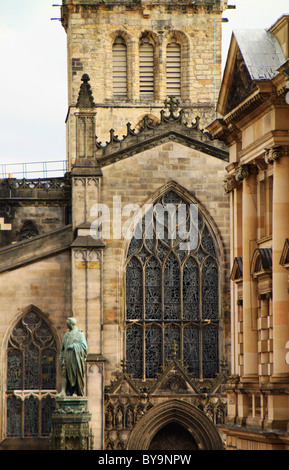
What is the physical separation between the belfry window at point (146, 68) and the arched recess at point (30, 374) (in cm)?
1583

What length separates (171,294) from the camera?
41.0 metres

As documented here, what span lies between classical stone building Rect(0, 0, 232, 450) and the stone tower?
10950 mm

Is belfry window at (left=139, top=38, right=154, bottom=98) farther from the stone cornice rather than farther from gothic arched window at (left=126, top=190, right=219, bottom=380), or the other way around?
the stone cornice

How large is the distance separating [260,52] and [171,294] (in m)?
14.9

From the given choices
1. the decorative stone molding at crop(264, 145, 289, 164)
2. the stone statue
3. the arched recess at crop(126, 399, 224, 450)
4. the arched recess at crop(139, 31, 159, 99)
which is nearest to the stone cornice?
the arched recess at crop(126, 399, 224, 450)

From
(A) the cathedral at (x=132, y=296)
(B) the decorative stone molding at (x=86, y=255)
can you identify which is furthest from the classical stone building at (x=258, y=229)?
(B) the decorative stone molding at (x=86, y=255)

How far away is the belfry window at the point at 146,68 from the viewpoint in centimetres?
5347

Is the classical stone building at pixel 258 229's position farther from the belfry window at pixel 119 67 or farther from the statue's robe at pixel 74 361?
the belfry window at pixel 119 67

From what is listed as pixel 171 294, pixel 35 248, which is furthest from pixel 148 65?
pixel 171 294

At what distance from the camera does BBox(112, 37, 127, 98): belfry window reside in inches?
2090

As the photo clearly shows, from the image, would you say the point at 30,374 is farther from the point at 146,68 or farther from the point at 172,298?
the point at 146,68

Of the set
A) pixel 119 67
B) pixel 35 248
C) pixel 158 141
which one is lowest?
pixel 35 248

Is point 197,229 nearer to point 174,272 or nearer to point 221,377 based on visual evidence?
point 174,272
